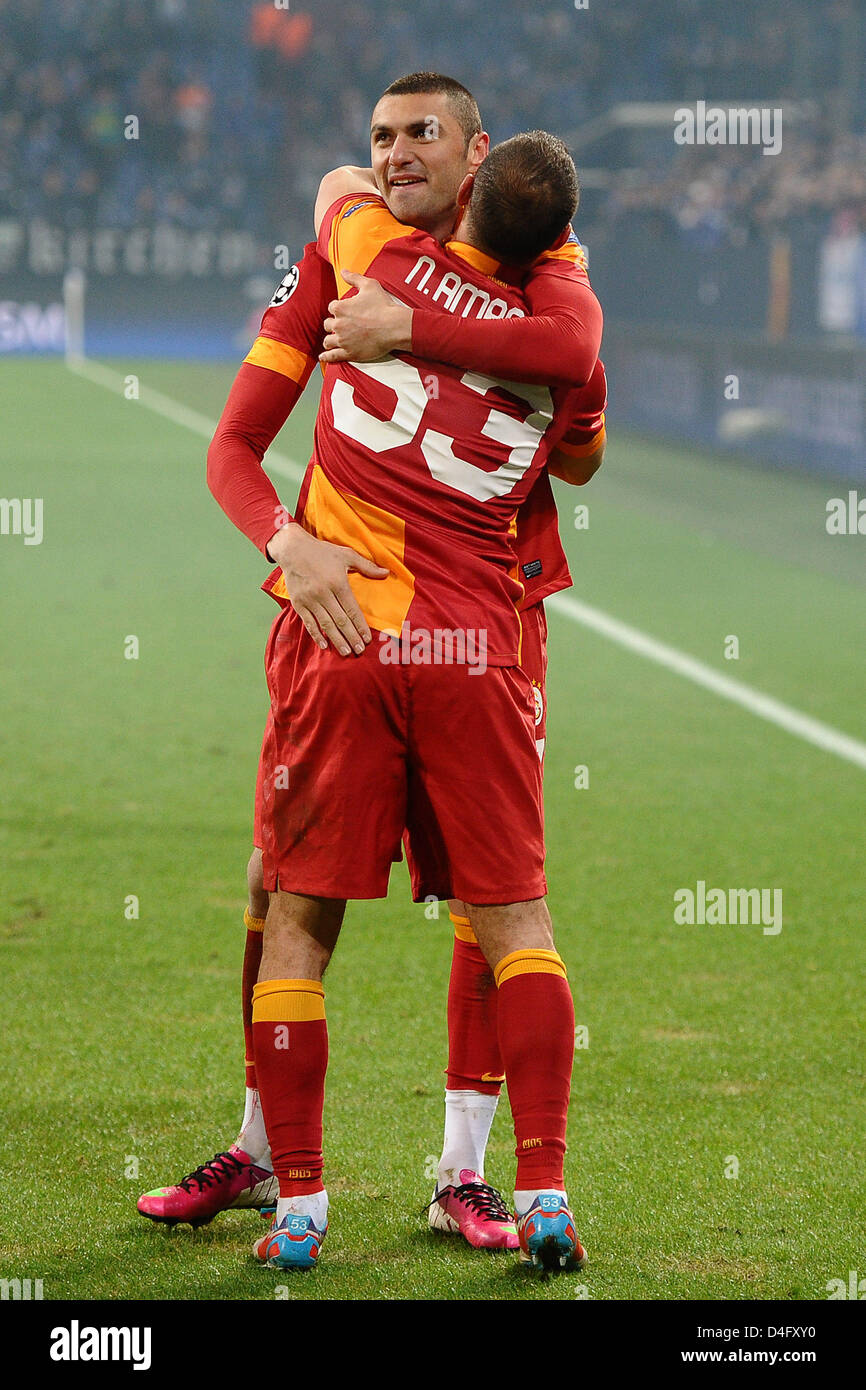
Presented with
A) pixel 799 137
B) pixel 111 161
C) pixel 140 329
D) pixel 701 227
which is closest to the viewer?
pixel 701 227

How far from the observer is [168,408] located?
797 inches

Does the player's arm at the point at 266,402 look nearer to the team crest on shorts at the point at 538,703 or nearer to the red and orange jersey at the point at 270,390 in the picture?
the red and orange jersey at the point at 270,390

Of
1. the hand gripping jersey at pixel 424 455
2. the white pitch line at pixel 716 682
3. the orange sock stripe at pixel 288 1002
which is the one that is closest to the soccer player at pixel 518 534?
the hand gripping jersey at pixel 424 455

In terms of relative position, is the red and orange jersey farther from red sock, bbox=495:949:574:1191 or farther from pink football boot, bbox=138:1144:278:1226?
pink football boot, bbox=138:1144:278:1226

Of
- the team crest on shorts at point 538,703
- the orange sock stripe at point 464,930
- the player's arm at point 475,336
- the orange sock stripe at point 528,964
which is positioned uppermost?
the player's arm at point 475,336

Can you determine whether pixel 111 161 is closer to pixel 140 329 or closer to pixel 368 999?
pixel 140 329

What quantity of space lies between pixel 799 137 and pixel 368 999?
71.8 ft

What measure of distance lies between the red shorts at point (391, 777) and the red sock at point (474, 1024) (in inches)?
13.4

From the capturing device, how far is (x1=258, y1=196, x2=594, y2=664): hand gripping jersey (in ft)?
9.38

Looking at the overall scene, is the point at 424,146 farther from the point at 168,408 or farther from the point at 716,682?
the point at 168,408

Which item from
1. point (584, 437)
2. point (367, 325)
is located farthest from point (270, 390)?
point (584, 437)

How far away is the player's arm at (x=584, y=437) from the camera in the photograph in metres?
3.02
